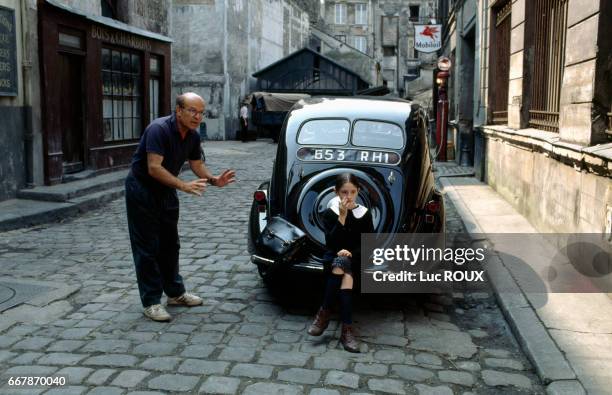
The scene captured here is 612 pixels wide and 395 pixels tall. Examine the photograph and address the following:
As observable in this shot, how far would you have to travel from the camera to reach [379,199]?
5602 mm

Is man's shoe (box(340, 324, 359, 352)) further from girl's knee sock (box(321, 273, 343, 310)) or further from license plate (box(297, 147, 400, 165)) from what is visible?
license plate (box(297, 147, 400, 165))

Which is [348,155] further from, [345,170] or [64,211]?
[64,211]

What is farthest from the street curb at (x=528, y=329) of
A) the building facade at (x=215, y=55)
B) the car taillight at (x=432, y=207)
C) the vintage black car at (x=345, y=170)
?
the building facade at (x=215, y=55)

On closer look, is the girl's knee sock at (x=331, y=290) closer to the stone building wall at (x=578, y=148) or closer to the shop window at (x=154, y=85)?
the stone building wall at (x=578, y=148)

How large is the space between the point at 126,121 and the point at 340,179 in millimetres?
10942

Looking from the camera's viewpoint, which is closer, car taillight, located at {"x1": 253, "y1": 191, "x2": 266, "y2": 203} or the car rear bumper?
the car rear bumper

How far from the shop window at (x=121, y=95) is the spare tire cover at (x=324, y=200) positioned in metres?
8.84

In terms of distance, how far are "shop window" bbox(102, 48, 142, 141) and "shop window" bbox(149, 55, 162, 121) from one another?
28.2 inches

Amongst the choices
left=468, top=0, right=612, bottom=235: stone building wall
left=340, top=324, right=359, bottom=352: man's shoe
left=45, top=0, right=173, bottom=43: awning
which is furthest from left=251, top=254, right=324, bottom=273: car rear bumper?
left=45, top=0, right=173, bottom=43: awning

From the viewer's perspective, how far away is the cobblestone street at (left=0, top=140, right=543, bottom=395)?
156 inches

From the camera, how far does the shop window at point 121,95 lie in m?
13.5

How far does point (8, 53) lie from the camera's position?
388 inches

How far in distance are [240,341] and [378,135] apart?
8.48 feet

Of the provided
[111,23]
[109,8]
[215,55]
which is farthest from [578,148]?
[215,55]
